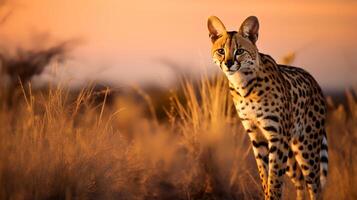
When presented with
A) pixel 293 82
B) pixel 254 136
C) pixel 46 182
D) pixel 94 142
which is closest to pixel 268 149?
pixel 254 136

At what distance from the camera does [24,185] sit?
6.36 metres

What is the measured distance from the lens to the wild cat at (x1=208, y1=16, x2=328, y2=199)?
21.6 ft

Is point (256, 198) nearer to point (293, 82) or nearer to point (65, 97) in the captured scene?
point (293, 82)

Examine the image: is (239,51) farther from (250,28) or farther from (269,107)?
(269,107)

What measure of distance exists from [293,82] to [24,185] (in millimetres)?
2792

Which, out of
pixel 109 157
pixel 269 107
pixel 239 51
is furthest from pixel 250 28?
pixel 109 157

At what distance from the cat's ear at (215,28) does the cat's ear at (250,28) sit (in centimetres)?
18

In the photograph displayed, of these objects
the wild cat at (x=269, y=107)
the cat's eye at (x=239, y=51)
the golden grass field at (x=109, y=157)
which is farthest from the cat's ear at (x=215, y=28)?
the golden grass field at (x=109, y=157)

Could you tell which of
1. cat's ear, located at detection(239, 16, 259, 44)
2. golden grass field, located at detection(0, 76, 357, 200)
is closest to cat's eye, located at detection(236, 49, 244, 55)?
cat's ear, located at detection(239, 16, 259, 44)

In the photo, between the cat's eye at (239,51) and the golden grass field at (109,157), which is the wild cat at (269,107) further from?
the golden grass field at (109,157)

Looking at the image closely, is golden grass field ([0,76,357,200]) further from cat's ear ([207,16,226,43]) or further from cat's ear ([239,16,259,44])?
cat's ear ([239,16,259,44])

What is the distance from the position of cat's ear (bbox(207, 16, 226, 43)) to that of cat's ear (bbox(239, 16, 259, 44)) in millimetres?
179

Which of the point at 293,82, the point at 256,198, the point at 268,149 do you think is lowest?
the point at 256,198

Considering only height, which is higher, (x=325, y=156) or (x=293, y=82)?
(x=293, y=82)
